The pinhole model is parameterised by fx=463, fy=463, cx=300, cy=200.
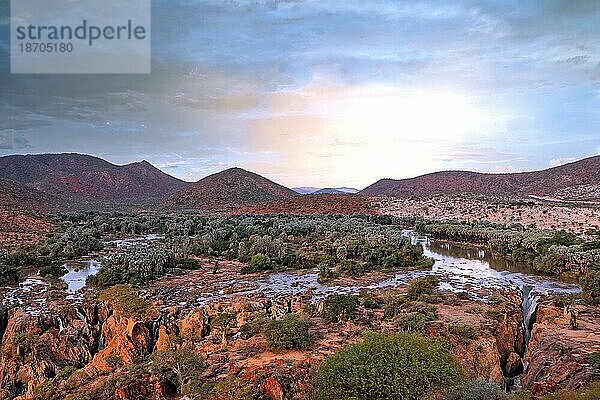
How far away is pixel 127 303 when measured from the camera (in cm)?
2362

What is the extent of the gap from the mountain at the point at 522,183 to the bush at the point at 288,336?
76187 mm

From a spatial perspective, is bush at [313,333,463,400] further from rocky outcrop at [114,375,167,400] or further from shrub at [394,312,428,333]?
rocky outcrop at [114,375,167,400]

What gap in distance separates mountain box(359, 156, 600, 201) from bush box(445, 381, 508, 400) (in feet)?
254

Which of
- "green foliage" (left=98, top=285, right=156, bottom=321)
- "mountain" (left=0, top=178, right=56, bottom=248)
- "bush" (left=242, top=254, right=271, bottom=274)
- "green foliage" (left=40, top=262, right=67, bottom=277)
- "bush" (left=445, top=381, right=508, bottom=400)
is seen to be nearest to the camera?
"bush" (left=445, top=381, right=508, bottom=400)

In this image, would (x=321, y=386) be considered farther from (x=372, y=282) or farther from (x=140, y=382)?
(x=372, y=282)

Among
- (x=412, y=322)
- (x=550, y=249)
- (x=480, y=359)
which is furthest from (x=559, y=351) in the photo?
(x=550, y=249)

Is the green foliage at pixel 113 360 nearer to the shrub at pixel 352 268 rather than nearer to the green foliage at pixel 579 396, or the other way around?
the green foliage at pixel 579 396

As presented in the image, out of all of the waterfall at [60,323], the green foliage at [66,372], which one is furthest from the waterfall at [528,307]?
the waterfall at [60,323]

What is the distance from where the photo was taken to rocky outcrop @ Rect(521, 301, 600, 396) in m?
14.6

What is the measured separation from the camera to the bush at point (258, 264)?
106 ft

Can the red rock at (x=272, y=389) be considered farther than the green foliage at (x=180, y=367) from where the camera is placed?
No

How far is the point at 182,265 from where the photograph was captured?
109 feet

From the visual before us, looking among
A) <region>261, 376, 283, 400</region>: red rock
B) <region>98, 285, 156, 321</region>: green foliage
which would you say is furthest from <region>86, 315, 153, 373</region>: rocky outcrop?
<region>261, 376, 283, 400</region>: red rock

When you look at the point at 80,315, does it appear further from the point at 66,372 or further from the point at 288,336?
the point at 288,336
